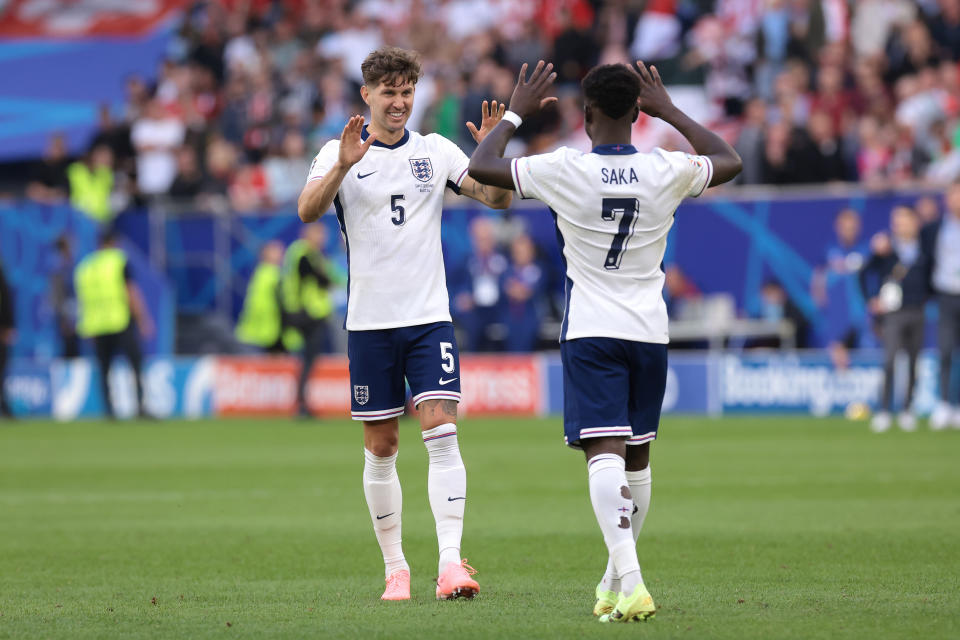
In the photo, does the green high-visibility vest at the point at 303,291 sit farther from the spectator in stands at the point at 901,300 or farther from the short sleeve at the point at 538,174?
the short sleeve at the point at 538,174

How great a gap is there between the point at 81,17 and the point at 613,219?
84.0ft

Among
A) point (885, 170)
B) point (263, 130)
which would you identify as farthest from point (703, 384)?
point (263, 130)

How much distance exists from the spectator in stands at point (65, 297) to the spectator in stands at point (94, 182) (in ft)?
2.22

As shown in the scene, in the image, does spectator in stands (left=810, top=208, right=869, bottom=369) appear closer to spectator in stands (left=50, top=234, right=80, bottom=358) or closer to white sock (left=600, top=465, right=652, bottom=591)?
spectator in stands (left=50, top=234, right=80, bottom=358)

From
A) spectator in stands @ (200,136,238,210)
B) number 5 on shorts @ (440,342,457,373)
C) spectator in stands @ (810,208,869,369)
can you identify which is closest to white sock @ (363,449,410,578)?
number 5 on shorts @ (440,342,457,373)

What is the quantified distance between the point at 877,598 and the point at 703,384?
14325 mm

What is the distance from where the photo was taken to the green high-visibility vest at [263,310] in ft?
73.0

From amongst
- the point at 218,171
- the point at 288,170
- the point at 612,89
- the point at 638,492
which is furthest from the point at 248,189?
the point at 612,89

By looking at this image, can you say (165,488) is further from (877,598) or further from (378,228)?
(877,598)

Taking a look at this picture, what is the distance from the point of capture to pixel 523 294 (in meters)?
22.2

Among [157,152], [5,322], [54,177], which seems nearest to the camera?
[5,322]

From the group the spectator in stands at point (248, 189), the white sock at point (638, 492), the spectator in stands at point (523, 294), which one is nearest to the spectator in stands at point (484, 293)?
the spectator in stands at point (523, 294)

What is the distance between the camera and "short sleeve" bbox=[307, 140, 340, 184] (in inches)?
294

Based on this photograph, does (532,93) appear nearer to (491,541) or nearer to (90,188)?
(491,541)
